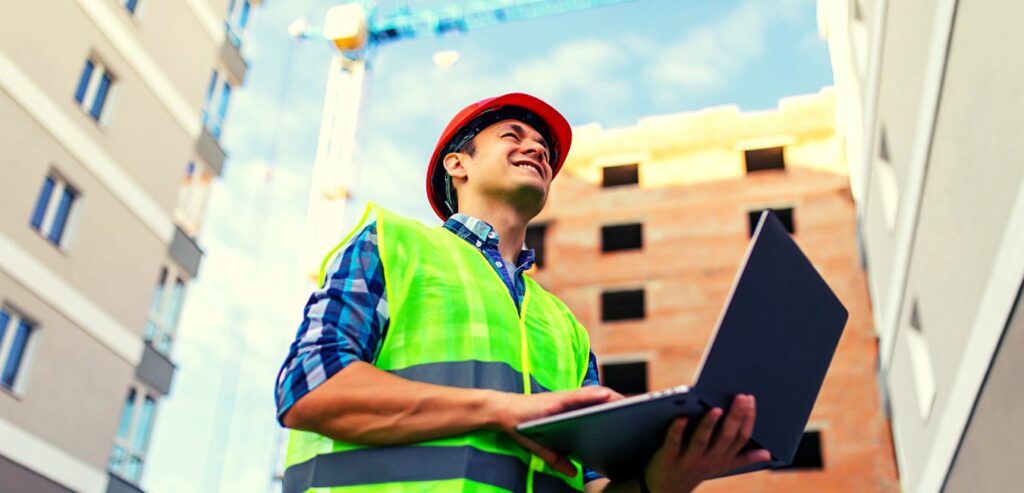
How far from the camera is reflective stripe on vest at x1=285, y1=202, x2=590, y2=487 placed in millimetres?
2293

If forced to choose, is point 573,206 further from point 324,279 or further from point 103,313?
point 324,279

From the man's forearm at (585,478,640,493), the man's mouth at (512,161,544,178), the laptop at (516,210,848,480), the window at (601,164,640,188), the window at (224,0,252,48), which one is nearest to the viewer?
the laptop at (516,210,848,480)

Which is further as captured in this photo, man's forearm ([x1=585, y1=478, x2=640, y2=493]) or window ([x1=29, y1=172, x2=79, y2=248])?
window ([x1=29, y1=172, x2=79, y2=248])

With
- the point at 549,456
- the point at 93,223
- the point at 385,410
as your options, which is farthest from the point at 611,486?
the point at 93,223

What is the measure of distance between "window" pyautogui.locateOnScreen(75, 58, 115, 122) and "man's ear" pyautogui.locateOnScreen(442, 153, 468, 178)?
1479 cm

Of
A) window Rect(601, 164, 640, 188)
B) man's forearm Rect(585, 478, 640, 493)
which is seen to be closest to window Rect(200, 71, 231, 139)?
window Rect(601, 164, 640, 188)

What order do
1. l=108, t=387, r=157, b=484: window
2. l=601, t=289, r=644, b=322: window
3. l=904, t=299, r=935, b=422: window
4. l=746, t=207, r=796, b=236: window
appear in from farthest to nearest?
1. l=746, t=207, r=796, b=236: window
2. l=601, t=289, r=644, b=322: window
3. l=108, t=387, r=157, b=484: window
4. l=904, t=299, r=935, b=422: window

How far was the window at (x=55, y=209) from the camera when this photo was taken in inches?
613

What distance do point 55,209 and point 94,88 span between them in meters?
2.31

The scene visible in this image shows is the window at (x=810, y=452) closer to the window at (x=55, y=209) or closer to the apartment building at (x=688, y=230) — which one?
the apartment building at (x=688, y=230)

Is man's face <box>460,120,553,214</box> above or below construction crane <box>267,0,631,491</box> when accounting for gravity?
below

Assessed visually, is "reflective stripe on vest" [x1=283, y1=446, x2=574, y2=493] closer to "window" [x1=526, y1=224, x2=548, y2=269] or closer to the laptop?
the laptop

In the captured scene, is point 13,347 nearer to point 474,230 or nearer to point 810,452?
point 474,230

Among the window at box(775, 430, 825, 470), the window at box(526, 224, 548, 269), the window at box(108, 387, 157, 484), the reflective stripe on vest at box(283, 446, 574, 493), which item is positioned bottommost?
the reflective stripe on vest at box(283, 446, 574, 493)
